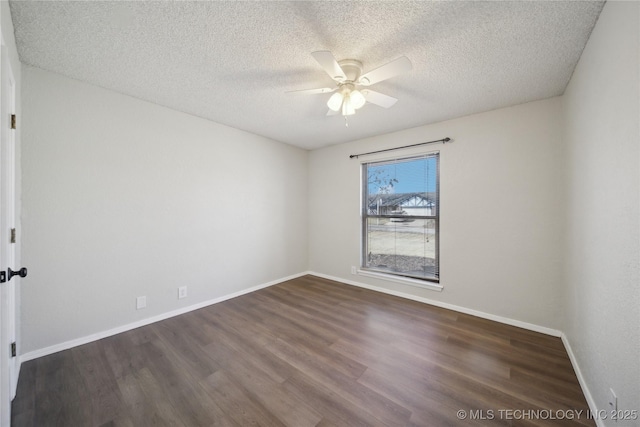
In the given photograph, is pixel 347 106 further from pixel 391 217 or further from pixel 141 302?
pixel 141 302

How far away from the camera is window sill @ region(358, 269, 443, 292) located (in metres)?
3.09

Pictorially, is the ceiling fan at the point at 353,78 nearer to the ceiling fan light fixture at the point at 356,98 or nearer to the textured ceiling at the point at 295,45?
the ceiling fan light fixture at the point at 356,98

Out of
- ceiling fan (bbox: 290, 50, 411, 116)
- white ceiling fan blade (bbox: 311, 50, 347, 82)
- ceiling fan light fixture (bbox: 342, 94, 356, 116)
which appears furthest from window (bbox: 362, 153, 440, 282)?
white ceiling fan blade (bbox: 311, 50, 347, 82)

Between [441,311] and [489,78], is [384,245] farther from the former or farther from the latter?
[489,78]

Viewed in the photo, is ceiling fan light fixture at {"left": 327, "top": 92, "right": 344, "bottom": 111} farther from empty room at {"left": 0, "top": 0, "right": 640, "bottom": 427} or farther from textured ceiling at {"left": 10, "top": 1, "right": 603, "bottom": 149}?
textured ceiling at {"left": 10, "top": 1, "right": 603, "bottom": 149}

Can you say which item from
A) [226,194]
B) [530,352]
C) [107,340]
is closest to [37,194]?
[107,340]

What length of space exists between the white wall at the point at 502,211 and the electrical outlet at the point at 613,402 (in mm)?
1399

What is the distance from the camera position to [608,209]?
130 cm

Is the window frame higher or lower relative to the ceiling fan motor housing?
lower

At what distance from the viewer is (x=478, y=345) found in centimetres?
215

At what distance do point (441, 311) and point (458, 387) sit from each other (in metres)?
1.36

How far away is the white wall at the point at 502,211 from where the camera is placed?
2.37m

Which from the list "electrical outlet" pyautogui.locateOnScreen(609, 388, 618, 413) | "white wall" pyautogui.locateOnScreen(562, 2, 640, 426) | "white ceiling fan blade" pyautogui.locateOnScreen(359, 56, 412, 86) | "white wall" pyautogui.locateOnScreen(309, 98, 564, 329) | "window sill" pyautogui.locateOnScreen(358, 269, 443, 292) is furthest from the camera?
"window sill" pyautogui.locateOnScreen(358, 269, 443, 292)

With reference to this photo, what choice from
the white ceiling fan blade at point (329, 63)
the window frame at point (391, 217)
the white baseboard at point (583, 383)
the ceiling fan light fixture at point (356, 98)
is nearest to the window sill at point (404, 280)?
the window frame at point (391, 217)
